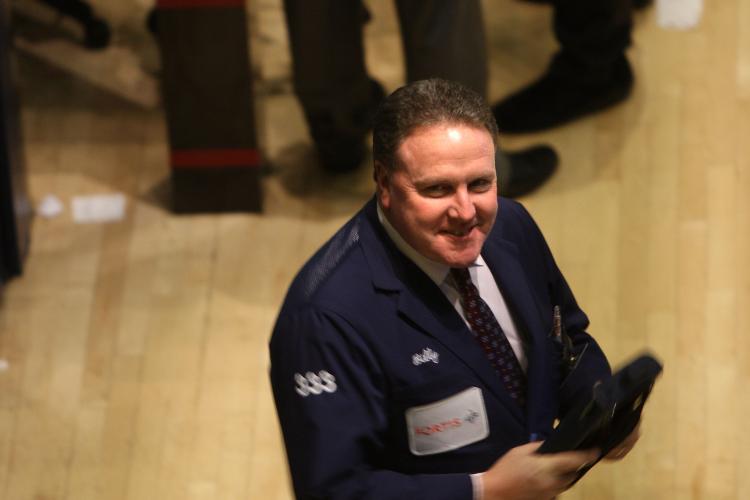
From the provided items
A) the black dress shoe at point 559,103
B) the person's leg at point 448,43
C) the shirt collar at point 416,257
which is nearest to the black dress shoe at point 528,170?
the person's leg at point 448,43

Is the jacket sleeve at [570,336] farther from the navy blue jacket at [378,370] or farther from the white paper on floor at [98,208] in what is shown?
the white paper on floor at [98,208]

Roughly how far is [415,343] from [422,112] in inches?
14.6

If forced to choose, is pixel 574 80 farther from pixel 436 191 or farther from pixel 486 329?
pixel 436 191

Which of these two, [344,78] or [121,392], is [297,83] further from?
[121,392]

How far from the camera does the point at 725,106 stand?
4.07m

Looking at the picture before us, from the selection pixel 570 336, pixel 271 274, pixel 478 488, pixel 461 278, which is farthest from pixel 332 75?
pixel 478 488

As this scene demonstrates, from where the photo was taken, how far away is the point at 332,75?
12.4ft

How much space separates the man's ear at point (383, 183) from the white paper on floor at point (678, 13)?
2525 mm

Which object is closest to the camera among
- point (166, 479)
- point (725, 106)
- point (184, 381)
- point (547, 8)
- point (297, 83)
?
point (166, 479)

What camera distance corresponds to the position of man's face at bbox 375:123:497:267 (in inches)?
77.9

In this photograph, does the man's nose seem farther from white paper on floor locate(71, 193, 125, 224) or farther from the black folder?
white paper on floor locate(71, 193, 125, 224)

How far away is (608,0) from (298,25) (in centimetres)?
95

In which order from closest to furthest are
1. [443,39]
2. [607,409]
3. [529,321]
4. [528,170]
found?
[607,409] → [529,321] → [443,39] → [528,170]

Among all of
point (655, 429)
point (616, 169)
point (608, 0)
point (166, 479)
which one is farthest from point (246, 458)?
point (608, 0)
